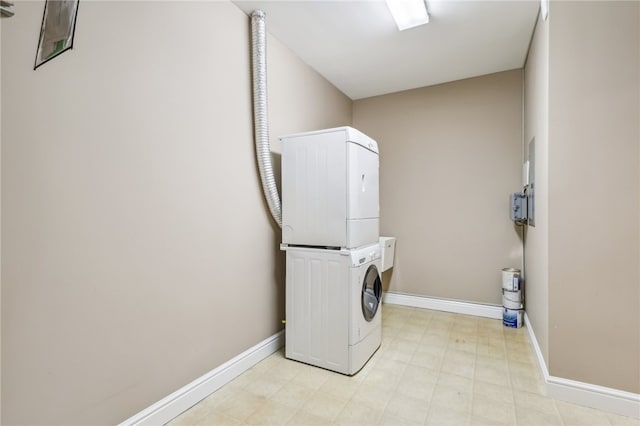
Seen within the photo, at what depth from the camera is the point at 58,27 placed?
3.14 ft

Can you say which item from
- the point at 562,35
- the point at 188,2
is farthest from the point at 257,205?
the point at 562,35

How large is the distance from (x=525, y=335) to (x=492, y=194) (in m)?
1.46

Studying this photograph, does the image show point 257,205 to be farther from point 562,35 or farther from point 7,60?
point 562,35

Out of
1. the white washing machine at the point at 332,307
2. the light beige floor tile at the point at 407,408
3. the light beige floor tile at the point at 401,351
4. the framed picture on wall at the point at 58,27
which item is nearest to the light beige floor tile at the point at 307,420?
the light beige floor tile at the point at 407,408

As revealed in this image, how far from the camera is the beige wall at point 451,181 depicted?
3.44 m

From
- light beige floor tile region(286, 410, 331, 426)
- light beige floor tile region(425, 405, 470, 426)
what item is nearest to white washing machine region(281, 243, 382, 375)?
light beige floor tile region(286, 410, 331, 426)

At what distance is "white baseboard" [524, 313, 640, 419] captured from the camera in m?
1.80

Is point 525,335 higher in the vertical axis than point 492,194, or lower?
lower

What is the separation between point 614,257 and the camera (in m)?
1.83

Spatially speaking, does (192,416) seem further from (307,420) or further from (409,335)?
(409,335)

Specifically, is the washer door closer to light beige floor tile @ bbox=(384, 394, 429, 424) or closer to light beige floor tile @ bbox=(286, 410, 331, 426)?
light beige floor tile @ bbox=(384, 394, 429, 424)

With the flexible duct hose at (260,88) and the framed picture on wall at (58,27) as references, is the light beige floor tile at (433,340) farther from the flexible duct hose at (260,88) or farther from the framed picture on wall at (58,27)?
the framed picture on wall at (58,27)

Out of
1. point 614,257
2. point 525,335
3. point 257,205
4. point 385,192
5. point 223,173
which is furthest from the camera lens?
point 385,192

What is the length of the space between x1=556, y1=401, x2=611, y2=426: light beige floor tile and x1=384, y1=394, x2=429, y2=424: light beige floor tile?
2.50 feet
